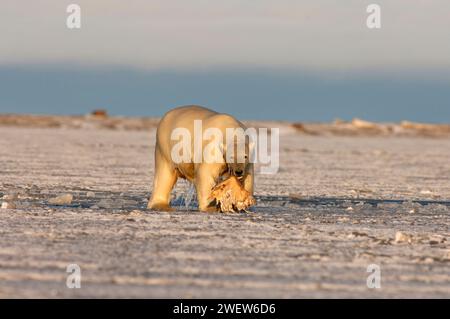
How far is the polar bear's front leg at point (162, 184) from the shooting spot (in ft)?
39.5

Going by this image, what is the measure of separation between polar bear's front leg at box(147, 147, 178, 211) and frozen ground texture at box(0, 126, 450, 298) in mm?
220

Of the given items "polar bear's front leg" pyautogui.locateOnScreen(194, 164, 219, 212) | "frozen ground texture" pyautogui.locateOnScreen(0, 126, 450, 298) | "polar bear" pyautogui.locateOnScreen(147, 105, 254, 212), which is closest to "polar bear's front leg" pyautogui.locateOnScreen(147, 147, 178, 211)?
"polar bear" pyautogui.locateOnScreen(147, 105, 254, 212)

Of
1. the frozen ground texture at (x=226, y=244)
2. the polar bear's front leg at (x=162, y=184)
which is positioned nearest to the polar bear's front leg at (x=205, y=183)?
the frozen ground texture at (x=226, y=244)

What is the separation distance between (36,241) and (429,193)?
9.07m

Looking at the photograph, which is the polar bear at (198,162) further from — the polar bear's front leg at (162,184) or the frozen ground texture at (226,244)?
the frozen ground texture at (226,244)

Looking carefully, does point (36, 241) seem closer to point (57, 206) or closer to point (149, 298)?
point (149, 298)

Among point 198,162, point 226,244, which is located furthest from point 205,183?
point 226,244

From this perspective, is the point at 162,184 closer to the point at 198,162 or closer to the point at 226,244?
the point at 198,162

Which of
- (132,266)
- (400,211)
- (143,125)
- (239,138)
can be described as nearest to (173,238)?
(132,266)

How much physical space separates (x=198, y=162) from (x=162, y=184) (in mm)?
815

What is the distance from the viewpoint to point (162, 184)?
12117mm

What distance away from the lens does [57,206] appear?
11.8 metres

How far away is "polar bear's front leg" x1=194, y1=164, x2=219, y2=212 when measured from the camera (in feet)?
37.0

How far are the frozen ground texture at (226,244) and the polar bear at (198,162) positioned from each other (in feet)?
1.01
